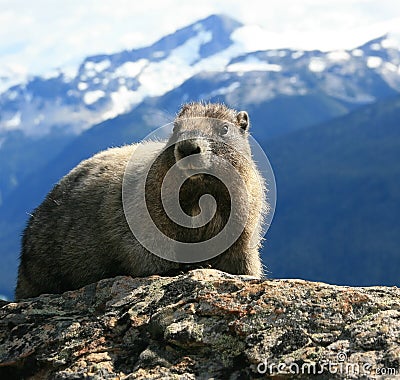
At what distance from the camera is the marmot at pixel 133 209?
9414 millimetres

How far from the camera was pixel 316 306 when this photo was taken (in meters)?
6.99

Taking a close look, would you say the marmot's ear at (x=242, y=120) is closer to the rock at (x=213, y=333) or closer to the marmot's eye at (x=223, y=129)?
the marmot's eye at (x=223, y=129)

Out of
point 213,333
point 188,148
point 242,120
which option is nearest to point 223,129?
point 242,120

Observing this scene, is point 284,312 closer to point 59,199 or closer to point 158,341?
point 158,341

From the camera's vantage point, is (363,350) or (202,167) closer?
(363,350)

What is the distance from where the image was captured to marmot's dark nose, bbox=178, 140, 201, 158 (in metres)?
8.91

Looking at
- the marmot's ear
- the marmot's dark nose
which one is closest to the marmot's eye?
the marmot's ear

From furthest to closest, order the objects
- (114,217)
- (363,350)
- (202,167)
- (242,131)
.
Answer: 1. (242,131)
2. (114,217)
3. (202,167)
4. (363,350)

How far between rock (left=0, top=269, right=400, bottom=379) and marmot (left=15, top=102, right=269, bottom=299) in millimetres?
1422

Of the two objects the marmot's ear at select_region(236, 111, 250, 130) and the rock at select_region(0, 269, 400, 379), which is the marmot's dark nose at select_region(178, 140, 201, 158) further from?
the marmot's ear at select_region(236, 111, 250, 130)

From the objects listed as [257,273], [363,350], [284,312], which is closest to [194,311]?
[284,312]

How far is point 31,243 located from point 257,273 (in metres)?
3.82

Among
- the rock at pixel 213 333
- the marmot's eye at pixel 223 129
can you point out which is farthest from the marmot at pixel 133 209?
the rock at pixel 213 333

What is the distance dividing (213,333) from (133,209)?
3.23 m
